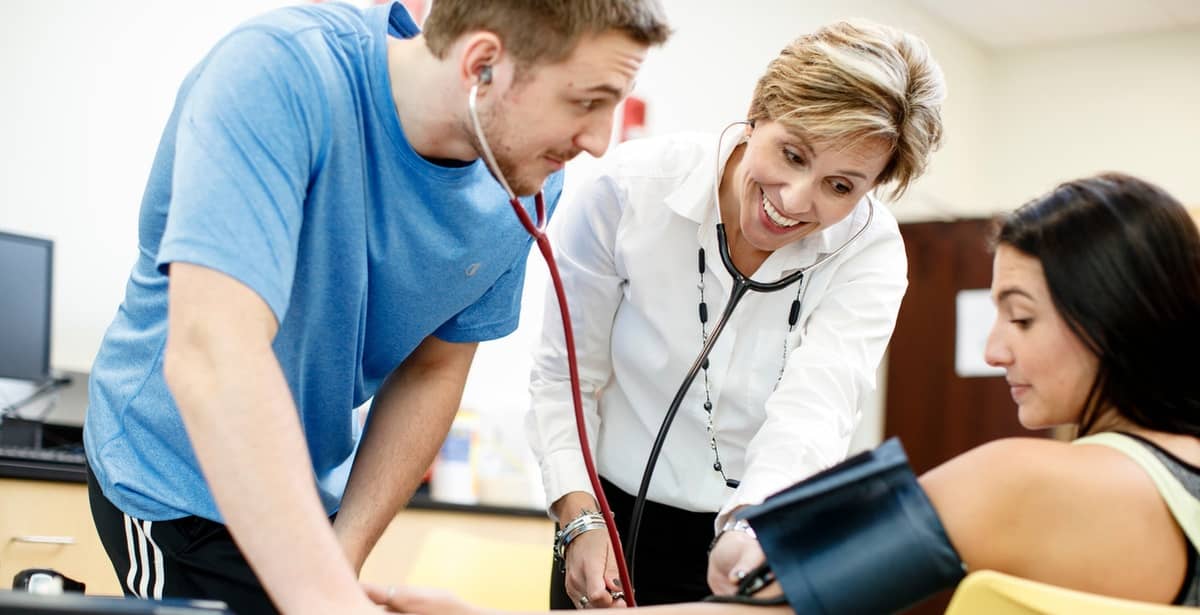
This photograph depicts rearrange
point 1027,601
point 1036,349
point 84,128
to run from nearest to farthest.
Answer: point 1027,601, point 1036,349, point 84,128

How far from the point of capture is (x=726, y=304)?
1688 millimetres

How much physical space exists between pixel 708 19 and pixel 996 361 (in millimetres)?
3246

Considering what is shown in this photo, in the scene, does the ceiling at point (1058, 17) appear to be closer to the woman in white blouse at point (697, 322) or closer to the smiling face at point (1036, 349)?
the woman in white blouse at point (697, 322)

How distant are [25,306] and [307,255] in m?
1.73

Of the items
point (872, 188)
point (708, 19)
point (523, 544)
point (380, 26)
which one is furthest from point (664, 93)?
point (380, 26)

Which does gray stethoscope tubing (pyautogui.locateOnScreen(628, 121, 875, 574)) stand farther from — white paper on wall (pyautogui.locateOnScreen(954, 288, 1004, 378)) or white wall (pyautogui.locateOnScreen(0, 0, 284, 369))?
white paper on wall (pyautogui.locateOnScreen(954, 288, 1004, 378))

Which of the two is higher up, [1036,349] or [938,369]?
[1036,349]

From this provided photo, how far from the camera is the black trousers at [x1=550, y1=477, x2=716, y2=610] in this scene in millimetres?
1740

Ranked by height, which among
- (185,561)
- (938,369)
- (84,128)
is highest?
(84,128)

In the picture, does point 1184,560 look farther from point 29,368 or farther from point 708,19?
point 708,19

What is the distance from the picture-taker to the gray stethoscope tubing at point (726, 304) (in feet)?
5.20

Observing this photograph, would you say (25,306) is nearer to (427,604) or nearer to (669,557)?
(669,557)

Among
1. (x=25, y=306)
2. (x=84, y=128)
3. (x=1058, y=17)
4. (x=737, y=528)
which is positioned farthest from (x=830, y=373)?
(x=1058, y=17)

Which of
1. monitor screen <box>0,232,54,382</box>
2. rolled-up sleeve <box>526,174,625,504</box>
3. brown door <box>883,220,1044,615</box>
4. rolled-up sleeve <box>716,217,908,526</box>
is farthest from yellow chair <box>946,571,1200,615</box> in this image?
brown door <box>883,220,1044,615</box>
